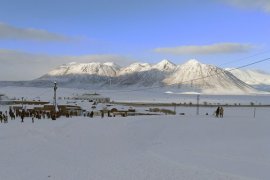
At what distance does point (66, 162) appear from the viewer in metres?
17.9

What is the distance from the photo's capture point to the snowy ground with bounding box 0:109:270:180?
15742 mm

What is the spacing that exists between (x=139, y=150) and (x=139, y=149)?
422 mm

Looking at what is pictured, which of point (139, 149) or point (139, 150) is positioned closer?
point (139, 150)

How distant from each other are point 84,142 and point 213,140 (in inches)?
327

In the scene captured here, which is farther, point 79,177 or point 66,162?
point 66,162

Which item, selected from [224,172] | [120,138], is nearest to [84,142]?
[120,138]

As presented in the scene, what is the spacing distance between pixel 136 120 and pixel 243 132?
877 centimetres

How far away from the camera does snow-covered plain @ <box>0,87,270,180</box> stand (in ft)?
51.5

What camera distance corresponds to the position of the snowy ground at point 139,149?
15.7 meters

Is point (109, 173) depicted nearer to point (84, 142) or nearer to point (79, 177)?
point (79, 177)

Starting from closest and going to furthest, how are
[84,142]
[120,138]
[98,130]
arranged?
1. [84,142]
2. [120,138]
3. [98,130]

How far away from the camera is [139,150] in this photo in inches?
861

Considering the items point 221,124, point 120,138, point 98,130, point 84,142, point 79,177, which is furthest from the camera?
point 221,124

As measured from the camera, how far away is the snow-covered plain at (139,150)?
618 inches
